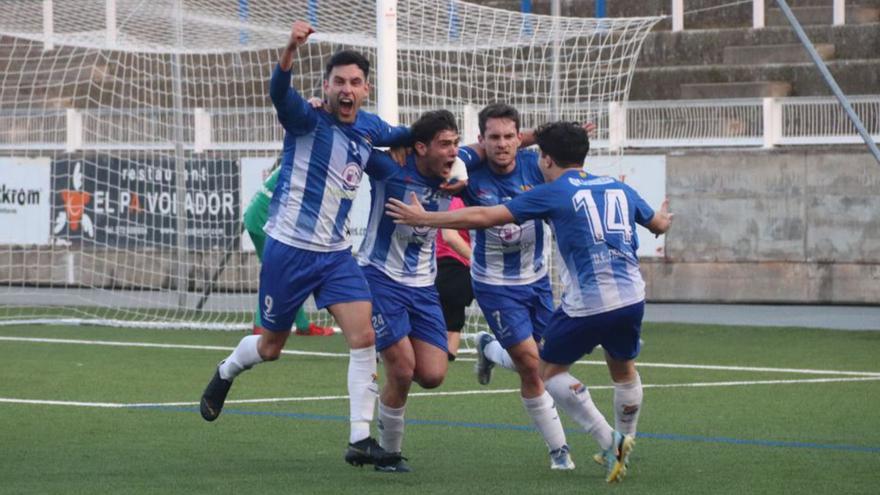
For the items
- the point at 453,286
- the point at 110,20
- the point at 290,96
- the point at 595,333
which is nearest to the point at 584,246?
the point at 595,333

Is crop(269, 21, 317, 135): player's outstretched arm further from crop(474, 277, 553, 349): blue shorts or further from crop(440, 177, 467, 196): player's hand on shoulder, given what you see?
crop(474, 277, 553, 349): blue shorts

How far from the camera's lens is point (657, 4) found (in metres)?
25.1

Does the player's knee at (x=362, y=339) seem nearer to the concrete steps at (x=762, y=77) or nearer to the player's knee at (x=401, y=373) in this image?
the player's knee at (x=401, y=373)

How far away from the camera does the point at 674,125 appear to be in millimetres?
19859

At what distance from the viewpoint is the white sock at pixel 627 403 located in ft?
26.3

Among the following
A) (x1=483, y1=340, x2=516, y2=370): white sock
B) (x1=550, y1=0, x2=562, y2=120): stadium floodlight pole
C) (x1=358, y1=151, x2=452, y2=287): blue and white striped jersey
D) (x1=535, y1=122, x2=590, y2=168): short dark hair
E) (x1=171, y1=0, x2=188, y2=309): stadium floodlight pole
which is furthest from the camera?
(x1=171, y1=0, x2=188, y2=309): stadium floodlight pole

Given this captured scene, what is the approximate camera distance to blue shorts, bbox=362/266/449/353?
8.33 metres

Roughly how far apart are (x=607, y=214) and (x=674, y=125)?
40.6ft

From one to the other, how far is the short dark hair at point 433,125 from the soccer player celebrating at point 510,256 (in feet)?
0.74

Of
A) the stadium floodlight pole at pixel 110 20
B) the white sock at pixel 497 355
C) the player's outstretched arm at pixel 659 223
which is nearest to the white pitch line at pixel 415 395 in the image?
the white sock at pixel 497 355

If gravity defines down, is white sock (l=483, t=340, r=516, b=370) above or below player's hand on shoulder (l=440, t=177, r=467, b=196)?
below

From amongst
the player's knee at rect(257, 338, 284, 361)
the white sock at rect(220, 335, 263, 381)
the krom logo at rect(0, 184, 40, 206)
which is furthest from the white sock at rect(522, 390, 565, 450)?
the krom logo at rect(0, 184, 40, 206)

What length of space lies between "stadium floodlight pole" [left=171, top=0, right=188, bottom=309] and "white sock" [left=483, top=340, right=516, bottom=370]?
8.76 m

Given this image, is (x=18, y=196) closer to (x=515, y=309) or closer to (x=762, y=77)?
(x=762, y=77)
